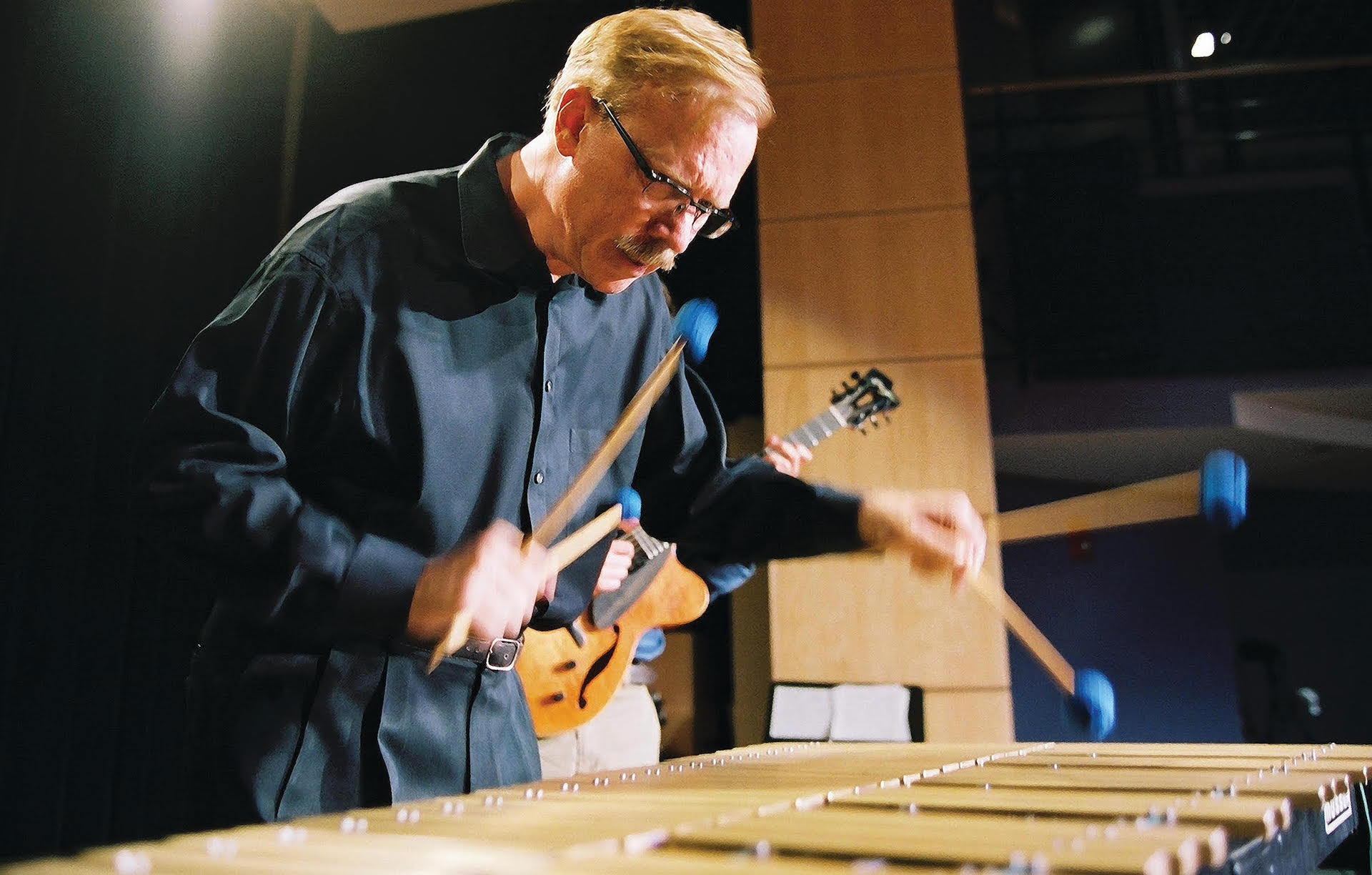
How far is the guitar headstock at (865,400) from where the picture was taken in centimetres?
375

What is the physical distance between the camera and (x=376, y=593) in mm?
1052

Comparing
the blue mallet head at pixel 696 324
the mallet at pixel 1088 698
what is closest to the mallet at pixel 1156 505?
the mallet at pixel 1088 698

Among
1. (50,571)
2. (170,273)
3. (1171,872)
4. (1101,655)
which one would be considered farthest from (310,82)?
(1101,655)

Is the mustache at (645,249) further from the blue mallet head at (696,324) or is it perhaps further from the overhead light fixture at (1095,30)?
the overhead light fixture at (1095,30)

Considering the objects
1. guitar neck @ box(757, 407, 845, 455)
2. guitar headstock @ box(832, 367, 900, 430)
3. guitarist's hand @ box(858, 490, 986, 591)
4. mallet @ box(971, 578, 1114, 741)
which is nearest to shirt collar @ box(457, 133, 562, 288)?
guitarist's hand @ box(858, 490, 986, 591)

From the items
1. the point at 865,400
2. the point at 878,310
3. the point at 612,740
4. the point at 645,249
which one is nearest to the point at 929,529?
the point at 645,249

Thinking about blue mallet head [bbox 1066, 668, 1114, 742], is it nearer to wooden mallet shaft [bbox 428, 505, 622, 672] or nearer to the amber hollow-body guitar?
wooden mallet shaft [bbox 428, 505, 622, 672]

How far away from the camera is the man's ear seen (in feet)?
4.65

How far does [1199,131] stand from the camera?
6.02 m

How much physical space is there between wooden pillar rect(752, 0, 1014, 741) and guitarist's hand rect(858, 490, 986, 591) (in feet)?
7.43

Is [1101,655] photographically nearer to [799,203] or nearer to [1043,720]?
[1043,720]

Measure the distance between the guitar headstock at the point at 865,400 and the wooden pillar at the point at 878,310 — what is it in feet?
0.65

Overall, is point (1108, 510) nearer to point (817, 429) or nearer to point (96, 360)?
point (817, 429)

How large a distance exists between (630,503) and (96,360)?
234 cm
